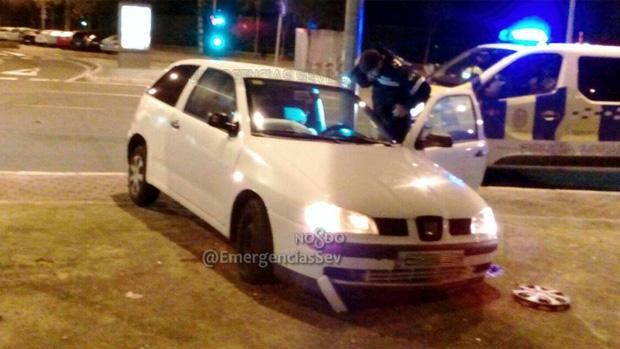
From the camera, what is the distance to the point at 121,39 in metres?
28.0

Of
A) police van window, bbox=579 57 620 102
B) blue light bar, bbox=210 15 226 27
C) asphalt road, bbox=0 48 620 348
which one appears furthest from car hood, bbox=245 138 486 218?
blue light bar, bbox=210 15 226 27

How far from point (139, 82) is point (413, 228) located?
20236mm

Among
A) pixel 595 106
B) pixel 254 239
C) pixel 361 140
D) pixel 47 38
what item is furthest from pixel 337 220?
pixel 47 38

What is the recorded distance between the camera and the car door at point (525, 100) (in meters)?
10.8

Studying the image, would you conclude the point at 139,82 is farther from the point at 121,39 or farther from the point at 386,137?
the point at 386,137

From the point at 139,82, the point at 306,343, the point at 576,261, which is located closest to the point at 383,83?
the point at 576,261

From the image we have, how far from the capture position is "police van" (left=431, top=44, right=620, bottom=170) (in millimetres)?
10836

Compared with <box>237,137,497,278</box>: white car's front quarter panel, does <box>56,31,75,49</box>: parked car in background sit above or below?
below

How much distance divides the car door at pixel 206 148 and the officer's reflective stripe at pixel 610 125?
5922 mm

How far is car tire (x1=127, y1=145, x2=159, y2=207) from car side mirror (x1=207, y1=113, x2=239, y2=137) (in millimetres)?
1745

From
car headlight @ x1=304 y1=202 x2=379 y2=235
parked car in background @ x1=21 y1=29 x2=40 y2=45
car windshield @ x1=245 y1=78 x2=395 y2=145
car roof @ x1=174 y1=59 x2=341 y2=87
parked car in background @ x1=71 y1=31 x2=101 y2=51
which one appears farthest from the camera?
parked car in background @ x1=21 y1=29 x2=40 y2=45

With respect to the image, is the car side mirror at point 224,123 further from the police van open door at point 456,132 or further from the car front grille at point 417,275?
the car front grille at point 417,275

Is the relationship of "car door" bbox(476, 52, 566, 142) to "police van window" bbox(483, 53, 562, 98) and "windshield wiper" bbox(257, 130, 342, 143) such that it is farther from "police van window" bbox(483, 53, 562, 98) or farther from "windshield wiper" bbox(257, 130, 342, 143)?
"windshield wiper" bbox(257, 130, 342, 143)

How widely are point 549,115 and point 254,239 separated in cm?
619
